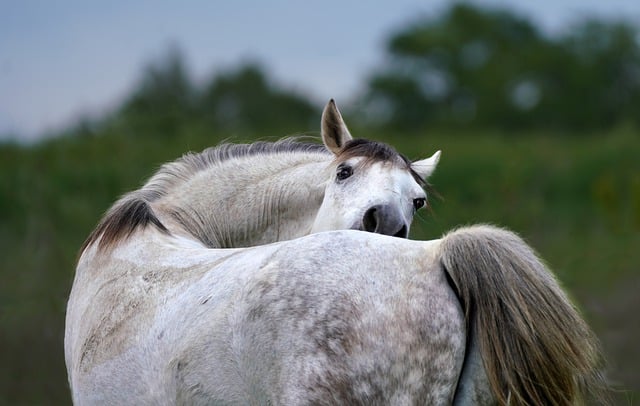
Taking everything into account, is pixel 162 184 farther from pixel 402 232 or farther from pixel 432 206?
pixel 432 206

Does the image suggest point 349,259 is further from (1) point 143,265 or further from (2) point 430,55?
(2) point 430,55

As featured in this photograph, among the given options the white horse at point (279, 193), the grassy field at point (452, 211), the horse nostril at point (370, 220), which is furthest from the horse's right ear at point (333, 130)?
the grassy field at point (452, 211)

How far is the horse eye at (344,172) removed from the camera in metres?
4.98

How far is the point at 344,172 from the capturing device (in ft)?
16.4

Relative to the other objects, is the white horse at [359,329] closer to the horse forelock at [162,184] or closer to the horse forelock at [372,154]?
the horse forelock at [162,184]

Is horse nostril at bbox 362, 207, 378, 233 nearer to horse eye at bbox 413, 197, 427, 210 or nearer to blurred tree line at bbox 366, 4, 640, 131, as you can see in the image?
horse eye at bbox 413, 197, 427, 210

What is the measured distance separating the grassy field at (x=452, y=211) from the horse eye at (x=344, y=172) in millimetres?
4231

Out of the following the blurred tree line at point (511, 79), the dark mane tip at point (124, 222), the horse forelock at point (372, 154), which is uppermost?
the horse forelock at point (372, 154)

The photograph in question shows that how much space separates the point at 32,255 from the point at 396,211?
9.16m

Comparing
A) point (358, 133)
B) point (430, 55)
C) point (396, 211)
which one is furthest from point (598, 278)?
point (430, 55)

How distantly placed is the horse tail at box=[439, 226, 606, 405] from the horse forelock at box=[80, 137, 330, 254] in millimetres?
1828

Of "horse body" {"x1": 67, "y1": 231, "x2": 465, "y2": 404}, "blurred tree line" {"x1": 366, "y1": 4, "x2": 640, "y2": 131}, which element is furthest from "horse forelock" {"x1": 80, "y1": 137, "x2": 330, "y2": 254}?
"blurred tree line" {"x1": 366, "y1": 4, "x2": 640, "y2": 131}

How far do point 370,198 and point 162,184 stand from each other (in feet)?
4.35

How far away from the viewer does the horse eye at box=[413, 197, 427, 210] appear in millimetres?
4977
